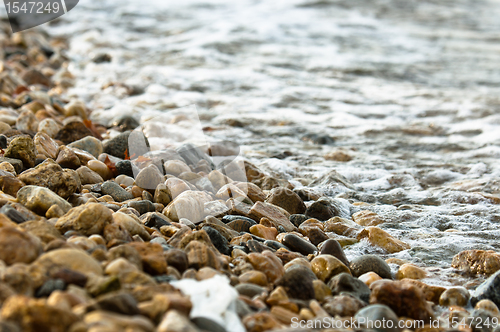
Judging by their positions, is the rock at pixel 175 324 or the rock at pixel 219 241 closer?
the rock at pixel 175 324

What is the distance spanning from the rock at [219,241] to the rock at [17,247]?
816 mm

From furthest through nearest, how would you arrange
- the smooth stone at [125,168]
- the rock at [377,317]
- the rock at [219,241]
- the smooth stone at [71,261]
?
the smooth stone at [125,168], the rock at [219,241], the rock at [377,317], the smooth stone at [71,261]

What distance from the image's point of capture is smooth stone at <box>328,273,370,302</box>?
189 cm

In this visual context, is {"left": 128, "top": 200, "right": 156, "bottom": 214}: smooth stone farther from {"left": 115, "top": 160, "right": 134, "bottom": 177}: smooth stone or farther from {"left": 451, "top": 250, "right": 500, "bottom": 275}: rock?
{"left": 451, "top": 250, "right": 500, "bottom": 275}: rock

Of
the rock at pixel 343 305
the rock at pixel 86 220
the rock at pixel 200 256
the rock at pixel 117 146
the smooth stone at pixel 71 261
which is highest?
the smooth stone at pixel 71 261

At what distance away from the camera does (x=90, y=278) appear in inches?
57.1

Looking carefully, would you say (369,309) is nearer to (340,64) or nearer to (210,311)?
(210,311)

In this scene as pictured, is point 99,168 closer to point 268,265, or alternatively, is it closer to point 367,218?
point 268,265

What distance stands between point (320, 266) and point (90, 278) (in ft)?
3.48

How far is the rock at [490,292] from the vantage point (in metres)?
1.95

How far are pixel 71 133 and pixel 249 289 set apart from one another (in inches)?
88.6

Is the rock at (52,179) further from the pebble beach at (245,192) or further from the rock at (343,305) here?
the rock at (343,305)

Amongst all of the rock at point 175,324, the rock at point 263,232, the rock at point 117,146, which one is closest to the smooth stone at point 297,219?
the rock at point 263,232

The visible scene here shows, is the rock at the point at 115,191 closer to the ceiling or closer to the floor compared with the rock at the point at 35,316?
closer to the floor
